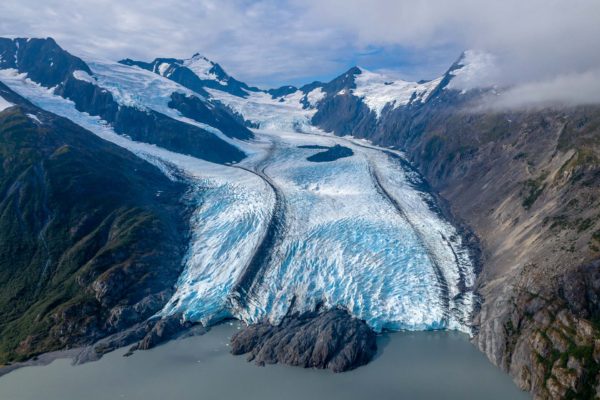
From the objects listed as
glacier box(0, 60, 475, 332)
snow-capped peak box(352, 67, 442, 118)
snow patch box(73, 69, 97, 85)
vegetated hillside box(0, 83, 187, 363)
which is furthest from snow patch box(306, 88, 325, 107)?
vegetated hillside box(0, 83, 187, 363)

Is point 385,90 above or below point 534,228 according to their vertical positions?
above

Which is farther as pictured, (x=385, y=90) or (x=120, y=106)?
(x=385, y=90)

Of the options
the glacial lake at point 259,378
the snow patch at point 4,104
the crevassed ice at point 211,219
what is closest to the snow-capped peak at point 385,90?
the crevassed ice at point 211,219

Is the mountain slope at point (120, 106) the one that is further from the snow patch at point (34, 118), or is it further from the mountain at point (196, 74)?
the mountain at point (196, 74)

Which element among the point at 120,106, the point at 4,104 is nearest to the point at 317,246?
the point at 4,104

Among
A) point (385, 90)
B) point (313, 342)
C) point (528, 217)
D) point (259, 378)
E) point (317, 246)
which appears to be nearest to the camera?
point (259, 378)

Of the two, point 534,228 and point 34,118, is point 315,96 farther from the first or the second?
point 534,228
